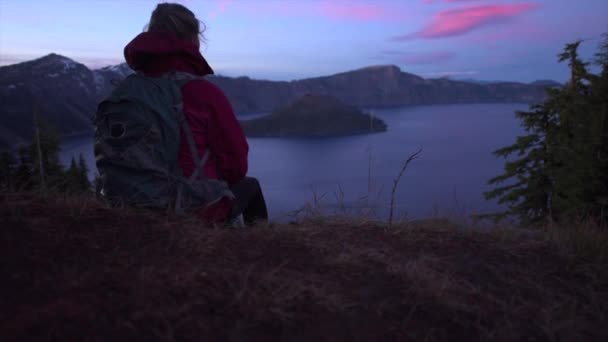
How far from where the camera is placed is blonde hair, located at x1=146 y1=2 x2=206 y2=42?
2973 mm

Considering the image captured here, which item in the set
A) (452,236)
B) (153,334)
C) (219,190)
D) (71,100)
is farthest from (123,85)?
(71,100)

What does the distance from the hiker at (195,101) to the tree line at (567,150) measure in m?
11.4

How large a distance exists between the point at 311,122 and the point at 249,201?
320 feet

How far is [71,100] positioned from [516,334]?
10167 centimetres

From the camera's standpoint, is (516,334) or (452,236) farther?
(452,236)

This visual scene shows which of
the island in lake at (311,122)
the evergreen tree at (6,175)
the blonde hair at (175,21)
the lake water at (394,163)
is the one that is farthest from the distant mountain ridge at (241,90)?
the blonde hair at (175,21)

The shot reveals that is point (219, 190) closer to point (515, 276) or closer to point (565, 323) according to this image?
point (515, 276)

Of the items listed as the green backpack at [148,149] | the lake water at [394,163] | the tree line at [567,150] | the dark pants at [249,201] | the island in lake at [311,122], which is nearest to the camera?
the green backpack at [148,149]

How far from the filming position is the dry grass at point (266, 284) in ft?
5.16

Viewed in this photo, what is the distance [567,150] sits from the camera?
48.5ft

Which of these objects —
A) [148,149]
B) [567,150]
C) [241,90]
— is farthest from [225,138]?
[241,90]

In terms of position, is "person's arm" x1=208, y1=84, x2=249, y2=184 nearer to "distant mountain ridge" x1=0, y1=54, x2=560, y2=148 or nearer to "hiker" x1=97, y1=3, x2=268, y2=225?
"hiker" x1=97, y1=3, x2=268, y2=225

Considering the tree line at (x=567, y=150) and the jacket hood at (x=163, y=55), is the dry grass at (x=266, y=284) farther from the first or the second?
the tree line at (x=567, y=150)

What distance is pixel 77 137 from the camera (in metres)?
68.2
